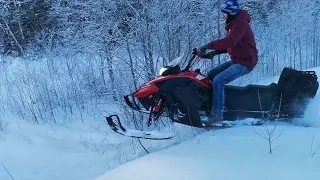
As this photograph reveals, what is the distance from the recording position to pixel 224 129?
432cm

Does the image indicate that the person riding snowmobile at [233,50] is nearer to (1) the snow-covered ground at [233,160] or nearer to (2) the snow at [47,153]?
(1) the snow-covered ground at [233,160]

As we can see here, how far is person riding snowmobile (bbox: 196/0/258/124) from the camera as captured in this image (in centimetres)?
423

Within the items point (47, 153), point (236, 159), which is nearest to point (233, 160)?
point (236, 159)

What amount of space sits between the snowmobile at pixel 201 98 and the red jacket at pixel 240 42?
37cm

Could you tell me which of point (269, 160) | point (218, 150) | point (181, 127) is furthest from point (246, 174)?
point (181, 127)

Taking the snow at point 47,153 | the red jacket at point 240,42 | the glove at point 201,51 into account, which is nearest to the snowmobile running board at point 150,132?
the snow at point 47,153

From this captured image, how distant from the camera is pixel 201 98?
4.50 meters

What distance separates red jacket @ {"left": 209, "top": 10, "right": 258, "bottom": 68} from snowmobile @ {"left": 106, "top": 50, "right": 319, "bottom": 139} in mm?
369

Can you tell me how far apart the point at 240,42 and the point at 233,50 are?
5.8 inches

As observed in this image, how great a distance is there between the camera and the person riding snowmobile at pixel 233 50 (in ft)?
13.9

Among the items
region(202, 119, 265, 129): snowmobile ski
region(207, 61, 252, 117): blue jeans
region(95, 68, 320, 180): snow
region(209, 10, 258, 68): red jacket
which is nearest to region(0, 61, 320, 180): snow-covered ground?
region(95, 68, 320, 180): snow

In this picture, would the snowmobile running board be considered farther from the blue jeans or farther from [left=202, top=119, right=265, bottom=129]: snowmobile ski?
the blue jeans

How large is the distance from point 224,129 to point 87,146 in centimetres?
201

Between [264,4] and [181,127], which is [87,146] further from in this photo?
[264,4]
